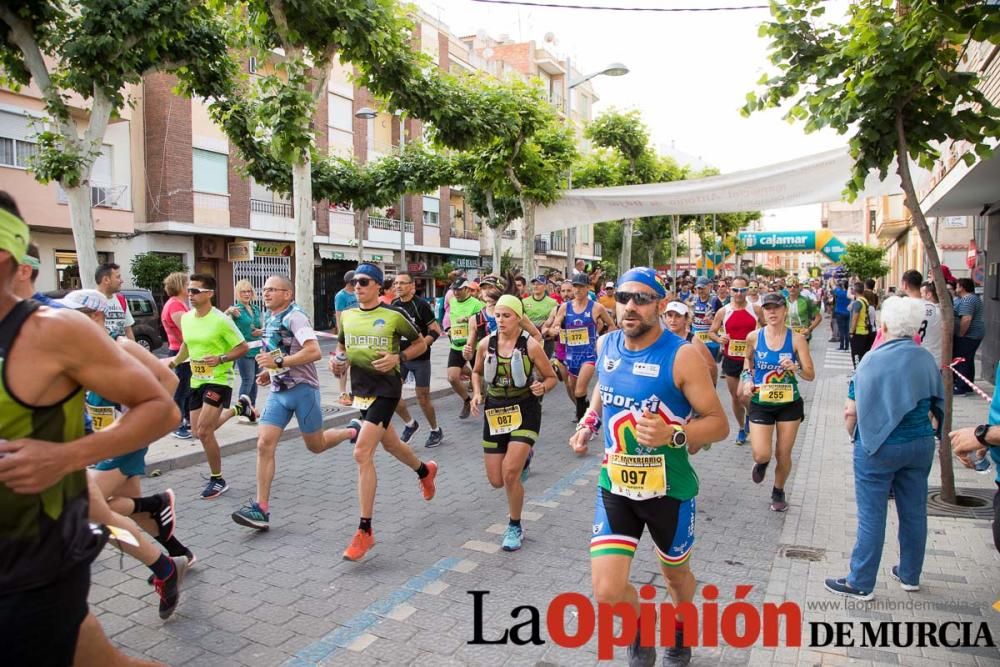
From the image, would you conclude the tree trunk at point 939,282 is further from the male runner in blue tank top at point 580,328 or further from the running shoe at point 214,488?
the running shoe at point 214,488

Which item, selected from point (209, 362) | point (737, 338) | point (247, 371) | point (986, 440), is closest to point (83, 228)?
point (247, 371)

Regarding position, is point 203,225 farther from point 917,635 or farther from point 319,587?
point 917,635

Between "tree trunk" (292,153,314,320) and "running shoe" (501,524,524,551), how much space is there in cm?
599

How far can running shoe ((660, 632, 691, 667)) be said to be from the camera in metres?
3.28

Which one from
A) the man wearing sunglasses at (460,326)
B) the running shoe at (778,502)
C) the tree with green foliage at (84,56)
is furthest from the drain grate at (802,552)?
the tree with green foliage at (84,56)

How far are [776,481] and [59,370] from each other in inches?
216

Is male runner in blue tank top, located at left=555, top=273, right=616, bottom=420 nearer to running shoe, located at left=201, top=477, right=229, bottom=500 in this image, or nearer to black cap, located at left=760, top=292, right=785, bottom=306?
black cap, located at left=760, top=292, right=785, bottom=306

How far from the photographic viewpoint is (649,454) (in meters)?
3.16

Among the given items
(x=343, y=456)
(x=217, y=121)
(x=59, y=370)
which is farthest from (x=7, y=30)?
(x=59, y=370)

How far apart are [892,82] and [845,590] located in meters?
3.60

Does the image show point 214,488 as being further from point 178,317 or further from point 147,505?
point 178,317

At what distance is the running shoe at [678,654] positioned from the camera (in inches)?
129

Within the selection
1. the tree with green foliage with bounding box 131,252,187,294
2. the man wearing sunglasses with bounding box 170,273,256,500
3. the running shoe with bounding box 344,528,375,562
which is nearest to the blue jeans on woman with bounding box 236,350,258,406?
the man wearing sunglasses with bounding box 170,273,256,500

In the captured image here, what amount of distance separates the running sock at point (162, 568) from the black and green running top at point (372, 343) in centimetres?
183
